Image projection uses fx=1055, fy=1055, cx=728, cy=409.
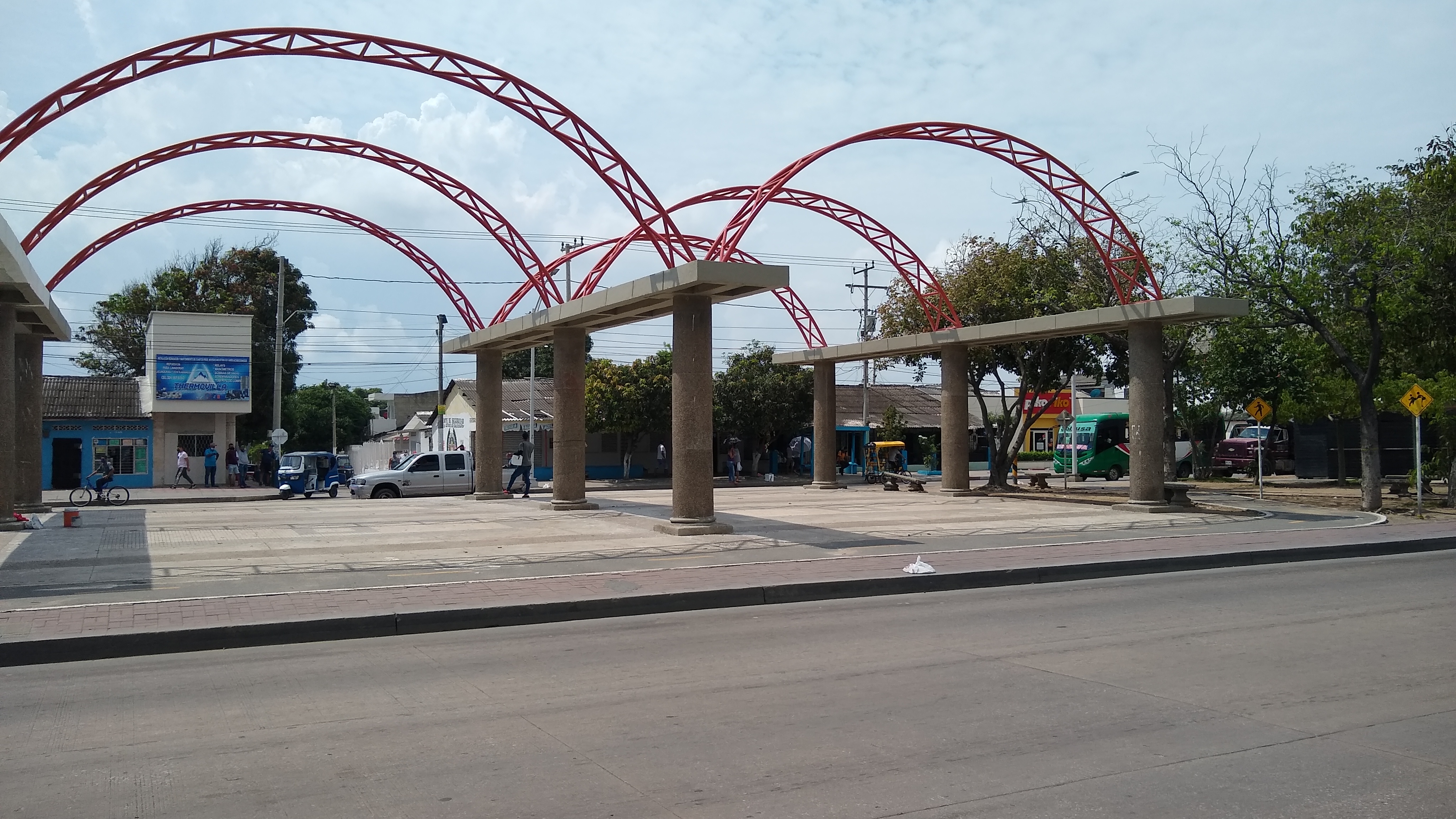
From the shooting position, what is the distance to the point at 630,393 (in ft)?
136

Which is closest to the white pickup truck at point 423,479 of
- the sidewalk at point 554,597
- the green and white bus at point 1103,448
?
the sidewalk at point 554,597

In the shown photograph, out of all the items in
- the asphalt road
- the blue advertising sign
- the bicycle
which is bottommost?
the asphalt road

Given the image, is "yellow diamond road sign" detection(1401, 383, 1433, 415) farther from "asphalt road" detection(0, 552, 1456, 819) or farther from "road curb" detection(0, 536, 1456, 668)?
"asphalt road" detection(0, 552, 1456, 819)

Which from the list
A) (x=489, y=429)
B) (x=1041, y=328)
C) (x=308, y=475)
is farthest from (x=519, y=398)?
(x=1041, y=328)

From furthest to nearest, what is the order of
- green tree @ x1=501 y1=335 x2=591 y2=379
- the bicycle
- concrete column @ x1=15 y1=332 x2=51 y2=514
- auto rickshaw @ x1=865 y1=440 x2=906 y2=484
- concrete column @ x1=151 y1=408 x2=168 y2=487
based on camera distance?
1. green tree @ x1=501 y1=335 x2=591 y2=379
2. auto rickshaw @ x1=865 y1=440 x2=906 y2=484
3. concrete column @ x1=151 y1=408 x2=168 y2=487
4. the bicycle
5. concrete column @ x1=15 y1=332 x2=51 y2=514

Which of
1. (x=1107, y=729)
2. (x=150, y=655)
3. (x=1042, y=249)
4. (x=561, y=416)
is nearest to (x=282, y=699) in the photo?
(x=150, y=655)

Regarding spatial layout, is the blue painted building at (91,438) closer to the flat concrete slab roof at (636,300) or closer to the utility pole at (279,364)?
the utility pole at (279,364)

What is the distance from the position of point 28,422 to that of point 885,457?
32.4 m

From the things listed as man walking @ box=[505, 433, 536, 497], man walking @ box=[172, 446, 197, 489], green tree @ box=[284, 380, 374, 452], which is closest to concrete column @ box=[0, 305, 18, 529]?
man walking @ box=[505, 433, 536, 497]

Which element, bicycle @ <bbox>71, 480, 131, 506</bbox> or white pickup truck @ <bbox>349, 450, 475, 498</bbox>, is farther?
white pickup truck @ <bbox>349, 450, 475, 498</bbox>

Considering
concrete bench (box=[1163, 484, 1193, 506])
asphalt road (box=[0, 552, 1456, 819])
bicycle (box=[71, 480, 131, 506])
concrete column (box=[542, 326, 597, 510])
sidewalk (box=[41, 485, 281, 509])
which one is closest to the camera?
asphalt road (box=[0, 552, 1456, 819])

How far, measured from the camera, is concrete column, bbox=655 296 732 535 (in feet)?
59.3

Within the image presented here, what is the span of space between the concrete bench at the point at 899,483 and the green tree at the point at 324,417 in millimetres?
46341

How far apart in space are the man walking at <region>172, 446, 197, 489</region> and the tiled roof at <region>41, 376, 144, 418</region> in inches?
102
